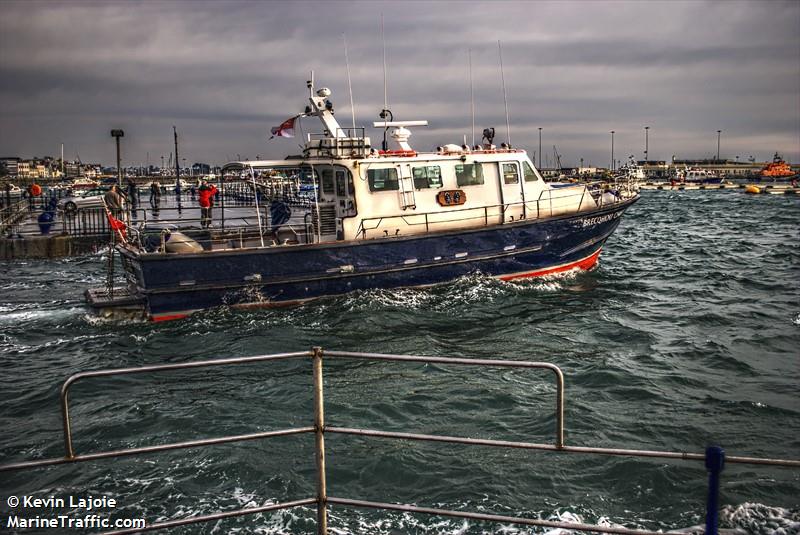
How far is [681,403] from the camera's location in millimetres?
8820

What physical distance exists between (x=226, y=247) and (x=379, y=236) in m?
3.65

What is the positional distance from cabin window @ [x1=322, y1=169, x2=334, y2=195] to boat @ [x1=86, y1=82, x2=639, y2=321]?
0.03 meters

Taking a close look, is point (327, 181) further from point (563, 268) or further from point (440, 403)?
point (440, 403)

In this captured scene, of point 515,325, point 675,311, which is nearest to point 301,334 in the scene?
point 515,325

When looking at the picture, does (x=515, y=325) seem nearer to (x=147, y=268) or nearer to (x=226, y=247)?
(x=226, y=247)

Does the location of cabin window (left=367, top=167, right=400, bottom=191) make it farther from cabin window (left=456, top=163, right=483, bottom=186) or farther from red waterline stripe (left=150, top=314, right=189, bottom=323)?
red waterline stripe (left=150, top=314, right=189, bottom=323)

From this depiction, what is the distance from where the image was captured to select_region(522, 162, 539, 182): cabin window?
54.5 ft

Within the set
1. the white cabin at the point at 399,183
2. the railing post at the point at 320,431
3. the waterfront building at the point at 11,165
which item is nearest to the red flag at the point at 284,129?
the white cabin at the point at 399,183

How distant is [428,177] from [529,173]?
10.4 feet

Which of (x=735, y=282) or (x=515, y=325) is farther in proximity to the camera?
(x=735, y=282)

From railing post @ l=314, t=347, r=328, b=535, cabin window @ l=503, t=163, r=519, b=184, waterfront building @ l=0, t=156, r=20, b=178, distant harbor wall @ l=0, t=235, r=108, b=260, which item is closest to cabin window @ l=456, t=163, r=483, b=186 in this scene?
cabin window @ l=503, t=163, r=519, b=184

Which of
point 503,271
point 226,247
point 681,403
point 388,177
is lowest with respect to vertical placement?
point 681,403

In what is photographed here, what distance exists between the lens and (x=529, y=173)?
16.8m

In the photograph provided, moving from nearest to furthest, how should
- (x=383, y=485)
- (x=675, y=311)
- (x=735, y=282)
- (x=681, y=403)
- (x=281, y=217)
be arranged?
(x=383, y=485), (x=681, y=403), (x=675, y=311), (x=281, y=217), (x=735, y=282)
